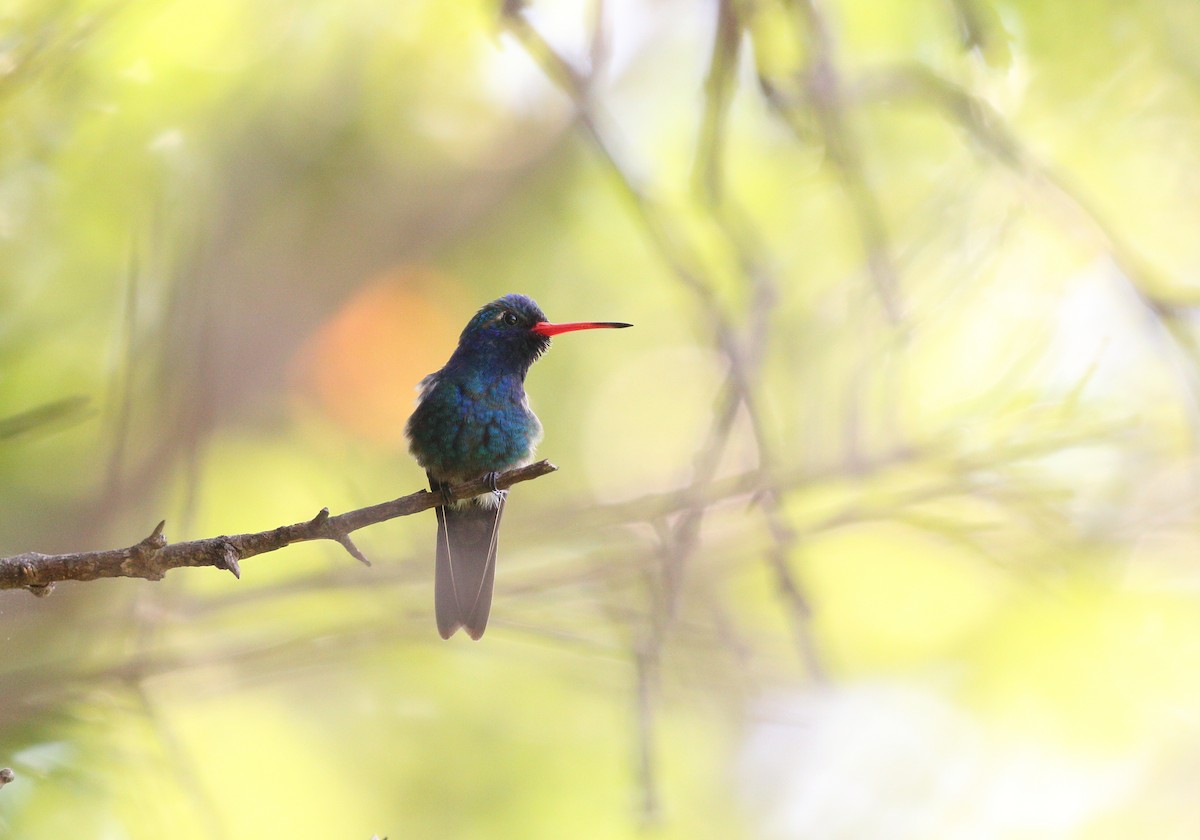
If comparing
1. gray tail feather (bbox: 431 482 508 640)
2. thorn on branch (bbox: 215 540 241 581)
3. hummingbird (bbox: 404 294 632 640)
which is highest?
hummingbird (bbox: 404 294 632 640)

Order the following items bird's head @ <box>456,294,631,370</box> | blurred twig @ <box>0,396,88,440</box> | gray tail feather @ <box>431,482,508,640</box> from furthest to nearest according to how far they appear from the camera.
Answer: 1. bird's head @ <box>456,294,631,370</box>
2. gray tail feather @ <box>431,482,508,640</box>
3. blurred twig @ <box>0,396,88,440</box>

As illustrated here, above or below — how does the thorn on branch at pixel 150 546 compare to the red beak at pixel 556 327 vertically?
below

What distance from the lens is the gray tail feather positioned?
8.98ft

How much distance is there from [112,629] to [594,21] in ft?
7.41

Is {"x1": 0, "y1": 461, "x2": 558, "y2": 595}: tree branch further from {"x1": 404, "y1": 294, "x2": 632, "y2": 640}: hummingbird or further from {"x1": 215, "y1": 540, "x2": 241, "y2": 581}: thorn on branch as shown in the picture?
{"x1": 404, "y1": 294, "x2": 632, "y2": 640}: hummingbird

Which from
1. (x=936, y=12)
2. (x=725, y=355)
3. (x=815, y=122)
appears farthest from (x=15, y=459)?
(x=936, y=12)

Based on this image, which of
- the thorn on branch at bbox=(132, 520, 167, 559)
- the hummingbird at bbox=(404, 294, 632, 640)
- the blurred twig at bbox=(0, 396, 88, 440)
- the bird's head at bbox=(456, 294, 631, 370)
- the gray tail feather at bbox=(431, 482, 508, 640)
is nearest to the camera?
the thorn on branch at bbox=(132, 520, 167, 559)

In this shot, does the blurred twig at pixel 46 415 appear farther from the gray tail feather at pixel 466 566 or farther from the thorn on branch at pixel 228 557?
the gray tail feather at pixel 466 566

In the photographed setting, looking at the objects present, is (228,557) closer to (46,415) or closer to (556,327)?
(46,415)

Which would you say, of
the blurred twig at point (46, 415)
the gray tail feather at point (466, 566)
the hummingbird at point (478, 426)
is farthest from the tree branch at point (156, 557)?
the hummingbird at point (478, 426)

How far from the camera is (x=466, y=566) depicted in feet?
9.52

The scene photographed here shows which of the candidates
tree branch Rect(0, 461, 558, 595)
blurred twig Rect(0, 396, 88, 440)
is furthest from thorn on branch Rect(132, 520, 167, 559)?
blurred twig Rect(0, 396, 88, 440)

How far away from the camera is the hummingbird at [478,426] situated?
9.78 ft

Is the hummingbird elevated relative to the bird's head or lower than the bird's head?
lower
